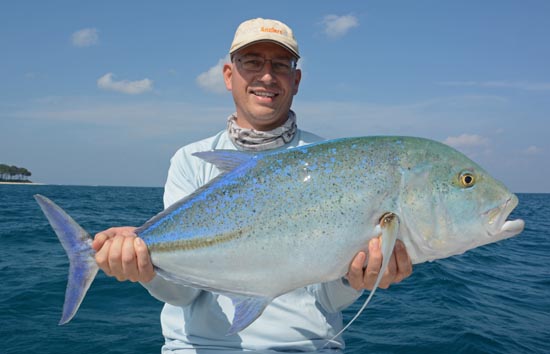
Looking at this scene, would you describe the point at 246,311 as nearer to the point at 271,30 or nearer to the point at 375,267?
the point at 375,267

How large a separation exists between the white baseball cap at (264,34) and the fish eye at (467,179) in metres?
1.79

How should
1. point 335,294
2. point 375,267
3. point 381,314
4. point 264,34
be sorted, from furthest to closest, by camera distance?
point 381,314
point 264,34
point 335,294
point 375,267

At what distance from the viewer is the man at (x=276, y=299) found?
9.27 ft

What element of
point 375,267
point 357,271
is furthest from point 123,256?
point 375,267

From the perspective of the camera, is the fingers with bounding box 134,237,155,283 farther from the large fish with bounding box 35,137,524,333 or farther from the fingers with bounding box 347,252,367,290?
the fingers with bounding box 347,252,367,290

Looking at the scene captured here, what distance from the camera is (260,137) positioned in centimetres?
375

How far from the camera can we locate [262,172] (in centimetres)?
269

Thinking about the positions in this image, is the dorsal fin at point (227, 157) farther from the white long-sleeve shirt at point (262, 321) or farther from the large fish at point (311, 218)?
the white long-sleeve shirt at point (262, 321)

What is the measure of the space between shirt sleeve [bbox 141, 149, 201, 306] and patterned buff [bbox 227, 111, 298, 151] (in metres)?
0.48

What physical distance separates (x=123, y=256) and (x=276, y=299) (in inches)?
47.1

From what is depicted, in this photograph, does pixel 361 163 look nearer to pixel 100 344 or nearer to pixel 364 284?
pixel 364 284

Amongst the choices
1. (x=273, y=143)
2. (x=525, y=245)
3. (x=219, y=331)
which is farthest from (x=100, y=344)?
(x=525, y=245)

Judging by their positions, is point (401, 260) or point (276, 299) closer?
point (401, 260)

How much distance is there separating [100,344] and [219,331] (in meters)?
4.23
